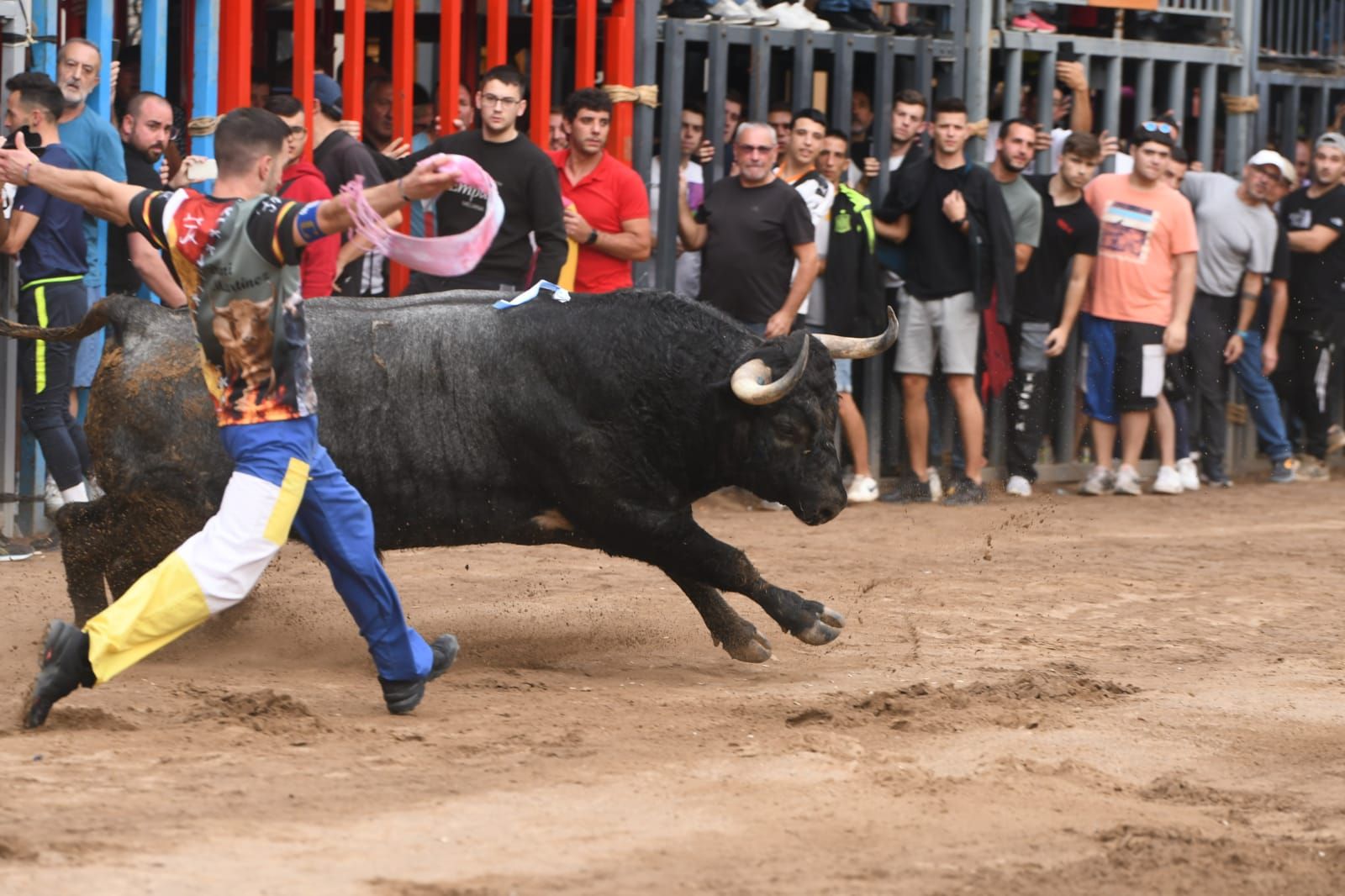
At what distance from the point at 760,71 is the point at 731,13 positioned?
381 millimetres

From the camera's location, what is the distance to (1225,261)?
12.5 metres

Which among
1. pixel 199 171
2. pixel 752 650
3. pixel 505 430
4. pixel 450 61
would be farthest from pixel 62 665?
pixel 450 61

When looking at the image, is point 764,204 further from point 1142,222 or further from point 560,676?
point 560,676

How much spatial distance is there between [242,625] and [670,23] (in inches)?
200

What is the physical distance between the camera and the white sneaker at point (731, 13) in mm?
11578

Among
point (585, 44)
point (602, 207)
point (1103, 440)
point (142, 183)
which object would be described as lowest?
point (1103, 440)

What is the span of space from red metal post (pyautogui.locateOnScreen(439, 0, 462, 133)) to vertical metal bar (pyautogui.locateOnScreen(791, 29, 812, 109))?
2.12m

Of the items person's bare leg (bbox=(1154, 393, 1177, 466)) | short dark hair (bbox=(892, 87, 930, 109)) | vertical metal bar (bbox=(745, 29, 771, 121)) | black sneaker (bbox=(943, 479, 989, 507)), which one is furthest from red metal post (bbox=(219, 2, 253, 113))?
person's bare leg (bbox=(1154, 393, 1177, 466))

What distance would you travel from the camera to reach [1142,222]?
11.9 meters

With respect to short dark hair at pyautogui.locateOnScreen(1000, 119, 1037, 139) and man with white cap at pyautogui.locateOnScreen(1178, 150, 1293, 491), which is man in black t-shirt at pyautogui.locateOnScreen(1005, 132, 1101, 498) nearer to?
short dark hair at pyautogui.locateOnScreen(1000, 119, 1037, 139)

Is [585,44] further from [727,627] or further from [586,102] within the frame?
[727,627]

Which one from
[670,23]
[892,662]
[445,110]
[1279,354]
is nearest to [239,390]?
[892,662]

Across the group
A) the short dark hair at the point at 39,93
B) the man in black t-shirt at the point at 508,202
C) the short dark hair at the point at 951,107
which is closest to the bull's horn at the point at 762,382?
the man in black t-shirt at the point at 508,202

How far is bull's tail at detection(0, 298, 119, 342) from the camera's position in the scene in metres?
6.89
